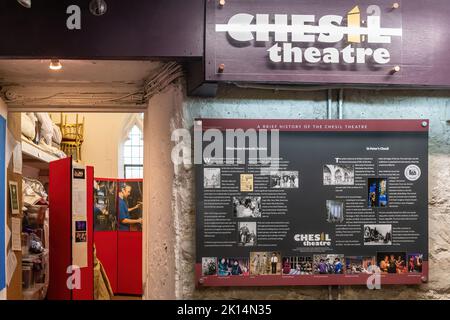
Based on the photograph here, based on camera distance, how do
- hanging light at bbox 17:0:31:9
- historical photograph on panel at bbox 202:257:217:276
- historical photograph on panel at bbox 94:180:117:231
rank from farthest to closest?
historical photograph on panel at bbox 94:180:117:231, historical photograph on panel at bbox 202:257:217:276, hanging light at bbox 17:0:31:9

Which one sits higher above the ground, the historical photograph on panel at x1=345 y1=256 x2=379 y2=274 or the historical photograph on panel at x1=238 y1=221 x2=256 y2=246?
the historical photograph on panel at x1=238 y1=221 x2=256 y2=246

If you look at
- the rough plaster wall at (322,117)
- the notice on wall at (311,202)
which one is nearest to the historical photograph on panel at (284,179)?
the notice on wall at (311,202)

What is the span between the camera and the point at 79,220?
19.2ft

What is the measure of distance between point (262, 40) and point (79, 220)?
9.81ft

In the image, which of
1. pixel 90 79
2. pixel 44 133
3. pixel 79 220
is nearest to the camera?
pixel 90 79

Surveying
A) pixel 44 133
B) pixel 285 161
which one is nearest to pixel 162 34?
pixel 285 161

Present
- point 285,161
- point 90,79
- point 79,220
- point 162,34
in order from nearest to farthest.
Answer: point 162,34
point 285,161
point 90,79
point 79,220

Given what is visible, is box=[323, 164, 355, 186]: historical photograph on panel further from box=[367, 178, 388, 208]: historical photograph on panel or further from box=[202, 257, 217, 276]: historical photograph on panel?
box=[202, 257, 217, 276]: historical photograph on panel

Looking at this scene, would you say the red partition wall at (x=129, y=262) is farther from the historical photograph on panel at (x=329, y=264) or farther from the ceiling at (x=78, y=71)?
the historical photograph on panel at (x=329, y=264)

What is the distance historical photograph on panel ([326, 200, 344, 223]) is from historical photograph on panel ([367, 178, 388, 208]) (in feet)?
0.62

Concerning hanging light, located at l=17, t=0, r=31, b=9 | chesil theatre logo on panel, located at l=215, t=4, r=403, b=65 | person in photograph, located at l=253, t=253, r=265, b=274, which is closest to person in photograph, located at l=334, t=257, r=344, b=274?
person in photograph, located at l=253, t=253, r=265, b=274

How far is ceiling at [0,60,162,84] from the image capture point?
162 inches

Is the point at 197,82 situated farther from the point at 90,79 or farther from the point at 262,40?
the point at 90,79

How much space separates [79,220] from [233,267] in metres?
2.47
